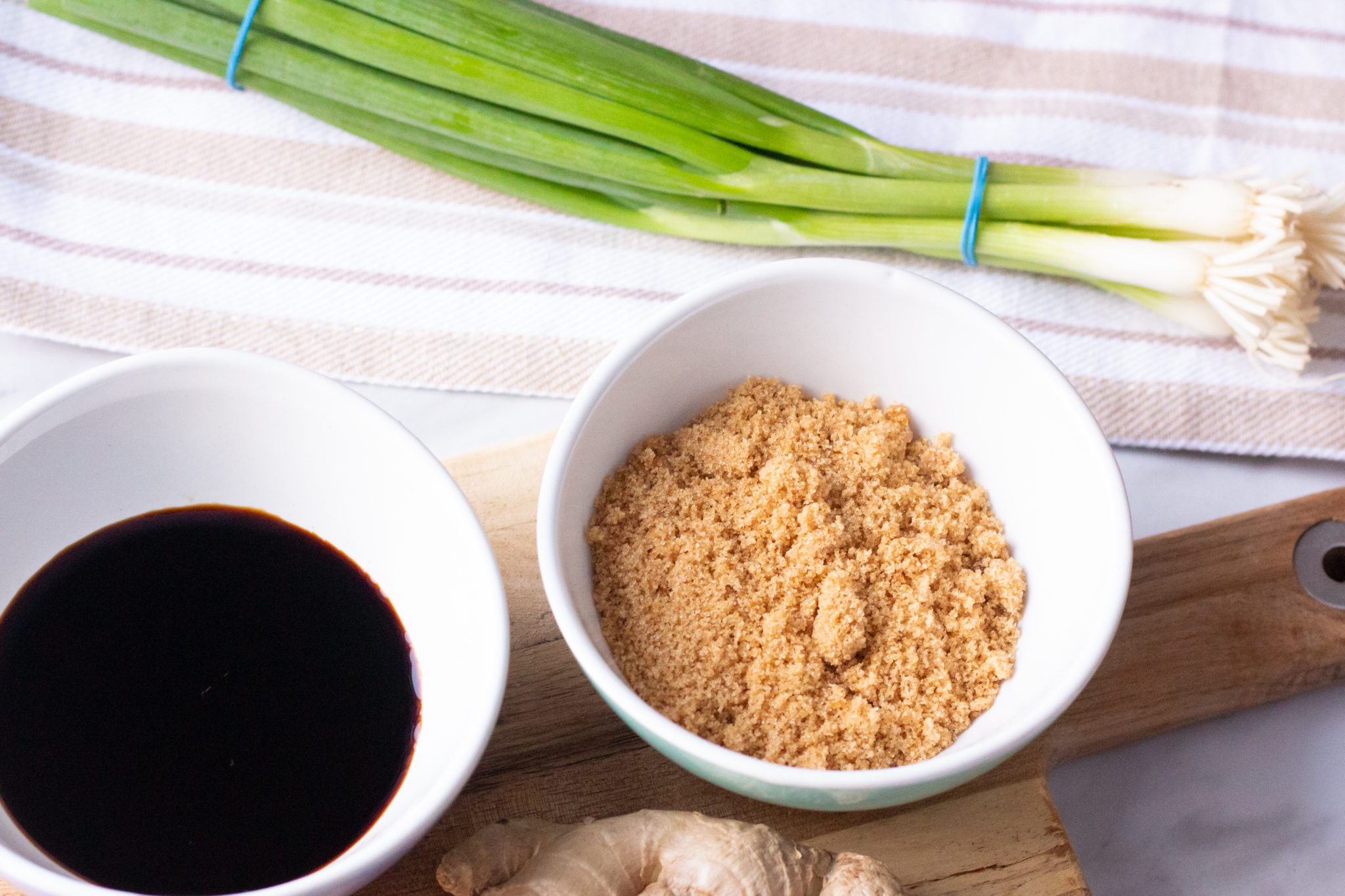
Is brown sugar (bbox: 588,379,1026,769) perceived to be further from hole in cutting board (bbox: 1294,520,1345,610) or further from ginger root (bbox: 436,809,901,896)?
hole in cutting board (bbox: 1294,520,1345,610)

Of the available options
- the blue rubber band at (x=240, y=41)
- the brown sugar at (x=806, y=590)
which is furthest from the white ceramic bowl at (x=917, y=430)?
the blue rubber band at (x=240, y=41)

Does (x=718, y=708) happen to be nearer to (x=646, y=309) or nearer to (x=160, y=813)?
(x=160, y=813)

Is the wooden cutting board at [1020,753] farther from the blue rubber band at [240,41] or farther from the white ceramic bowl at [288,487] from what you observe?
the blue rubber band at [240,41]

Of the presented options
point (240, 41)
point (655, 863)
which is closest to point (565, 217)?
point (240, 41)

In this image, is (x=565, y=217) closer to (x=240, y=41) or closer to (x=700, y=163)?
(x=700, y=163)

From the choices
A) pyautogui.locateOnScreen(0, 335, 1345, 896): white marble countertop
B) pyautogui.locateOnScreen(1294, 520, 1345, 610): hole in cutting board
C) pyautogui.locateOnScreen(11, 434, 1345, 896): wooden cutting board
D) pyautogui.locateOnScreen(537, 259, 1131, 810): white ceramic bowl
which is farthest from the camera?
pyautogui.locateOnScreen(0, 335, 1345, 896): white marble countertop

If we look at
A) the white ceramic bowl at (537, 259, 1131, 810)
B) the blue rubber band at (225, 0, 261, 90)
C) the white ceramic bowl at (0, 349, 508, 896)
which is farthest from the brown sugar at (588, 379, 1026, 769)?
the blue rubber band at (225, 0, 261, 90)
